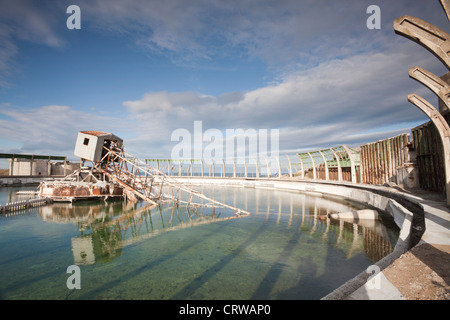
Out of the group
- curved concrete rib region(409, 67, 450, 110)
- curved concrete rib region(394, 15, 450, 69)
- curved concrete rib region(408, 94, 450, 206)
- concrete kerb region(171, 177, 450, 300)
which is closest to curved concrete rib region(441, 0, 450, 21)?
curved concrete rib region(394, 15, 450, 69)

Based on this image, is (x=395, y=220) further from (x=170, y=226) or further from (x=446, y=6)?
(x=170, y=226)

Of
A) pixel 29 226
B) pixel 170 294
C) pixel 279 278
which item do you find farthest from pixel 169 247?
pixel 29 226

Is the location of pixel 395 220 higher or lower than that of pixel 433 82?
lower

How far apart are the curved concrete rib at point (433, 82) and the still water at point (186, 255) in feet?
16.3

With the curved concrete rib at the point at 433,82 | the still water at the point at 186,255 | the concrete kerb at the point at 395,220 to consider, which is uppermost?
the curved concrete rib at the point at 433,82

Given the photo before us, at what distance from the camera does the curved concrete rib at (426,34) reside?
4727 mm

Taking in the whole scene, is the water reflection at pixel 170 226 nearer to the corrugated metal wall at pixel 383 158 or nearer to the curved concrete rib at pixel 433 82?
the curved concrete rib at pixel 433 82

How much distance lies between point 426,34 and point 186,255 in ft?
29.3

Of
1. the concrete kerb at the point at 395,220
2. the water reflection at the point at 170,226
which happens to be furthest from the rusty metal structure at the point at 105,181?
the concrete kerb at the point at 395,220

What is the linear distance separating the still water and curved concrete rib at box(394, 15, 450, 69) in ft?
18.6

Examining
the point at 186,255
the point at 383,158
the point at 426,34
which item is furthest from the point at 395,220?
the point at 383,158

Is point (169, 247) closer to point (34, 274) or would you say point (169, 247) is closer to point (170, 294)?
point (170, 294)

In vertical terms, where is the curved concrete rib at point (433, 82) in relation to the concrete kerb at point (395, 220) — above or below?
above

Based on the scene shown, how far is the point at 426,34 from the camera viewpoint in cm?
489
